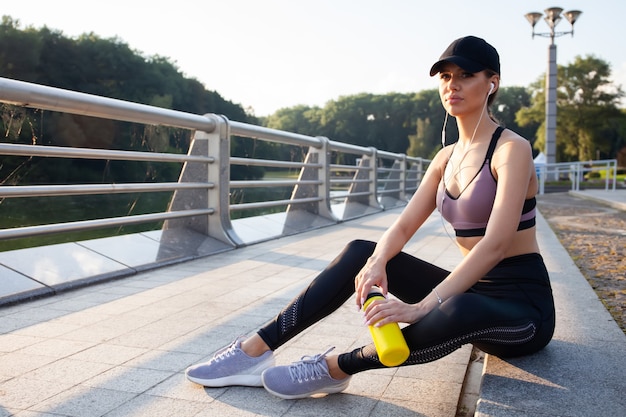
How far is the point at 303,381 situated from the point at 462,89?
111cm

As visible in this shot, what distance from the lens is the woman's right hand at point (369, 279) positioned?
6.55ft

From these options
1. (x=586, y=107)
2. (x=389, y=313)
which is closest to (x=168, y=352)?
(x=389, y=313)

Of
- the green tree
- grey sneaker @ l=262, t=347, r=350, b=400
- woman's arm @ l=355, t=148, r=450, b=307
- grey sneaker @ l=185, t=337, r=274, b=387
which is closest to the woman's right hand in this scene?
woman's arm @ l=355, t=148, r=450, b=307

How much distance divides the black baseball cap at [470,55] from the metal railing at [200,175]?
2.31 meters

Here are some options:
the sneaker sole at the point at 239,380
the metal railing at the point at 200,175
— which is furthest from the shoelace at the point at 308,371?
the metal railing at the point at 200,175

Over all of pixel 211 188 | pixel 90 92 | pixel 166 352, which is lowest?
pixel 166 352

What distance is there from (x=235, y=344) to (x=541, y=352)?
1.05 meters

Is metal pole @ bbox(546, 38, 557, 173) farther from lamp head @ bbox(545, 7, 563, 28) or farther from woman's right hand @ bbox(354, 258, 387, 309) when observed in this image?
woman's right hand @ bbox(354, 258, 387, 309)

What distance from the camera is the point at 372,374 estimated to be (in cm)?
227

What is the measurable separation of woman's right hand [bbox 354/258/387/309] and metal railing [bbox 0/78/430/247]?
2.15 m

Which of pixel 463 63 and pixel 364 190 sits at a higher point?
pixel 463 63

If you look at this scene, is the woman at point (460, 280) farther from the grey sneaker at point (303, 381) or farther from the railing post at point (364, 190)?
the railing post at point (364, 190)

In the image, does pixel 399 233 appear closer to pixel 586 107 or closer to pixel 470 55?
pixel 470 55

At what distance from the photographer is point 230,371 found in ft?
6.86
